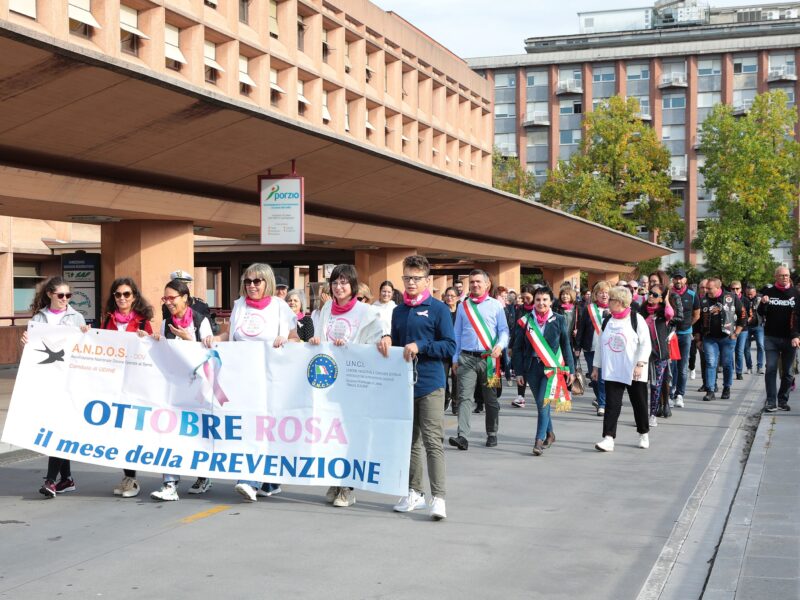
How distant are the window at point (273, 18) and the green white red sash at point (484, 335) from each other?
3167 centimetres

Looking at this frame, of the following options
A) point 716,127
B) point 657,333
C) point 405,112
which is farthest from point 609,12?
point 657,333

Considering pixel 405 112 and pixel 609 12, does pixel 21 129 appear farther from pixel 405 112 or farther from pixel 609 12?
pixel 609 12

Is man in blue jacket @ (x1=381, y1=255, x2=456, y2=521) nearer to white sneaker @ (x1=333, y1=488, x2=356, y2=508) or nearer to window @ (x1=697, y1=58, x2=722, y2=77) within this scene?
white sneaker @ (x1=333, y1=488, x2=356, y2=508)

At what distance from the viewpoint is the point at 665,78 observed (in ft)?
314

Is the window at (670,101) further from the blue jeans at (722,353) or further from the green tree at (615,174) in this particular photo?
the blue jeans at (722,353)

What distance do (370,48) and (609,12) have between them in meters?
63.8

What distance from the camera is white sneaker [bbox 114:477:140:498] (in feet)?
29.0

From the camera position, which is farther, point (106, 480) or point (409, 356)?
point (106, 480)

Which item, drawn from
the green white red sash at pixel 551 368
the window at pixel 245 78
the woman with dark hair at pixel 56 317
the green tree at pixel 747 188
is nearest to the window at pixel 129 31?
the window at pixel 245 78

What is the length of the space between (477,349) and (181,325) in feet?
12.9

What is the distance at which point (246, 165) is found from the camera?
69.7ft

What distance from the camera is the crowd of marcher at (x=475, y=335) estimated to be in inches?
322

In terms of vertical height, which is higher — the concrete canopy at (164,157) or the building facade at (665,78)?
the building facade at (665,78)

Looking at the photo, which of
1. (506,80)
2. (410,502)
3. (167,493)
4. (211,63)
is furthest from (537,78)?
(410,502)
